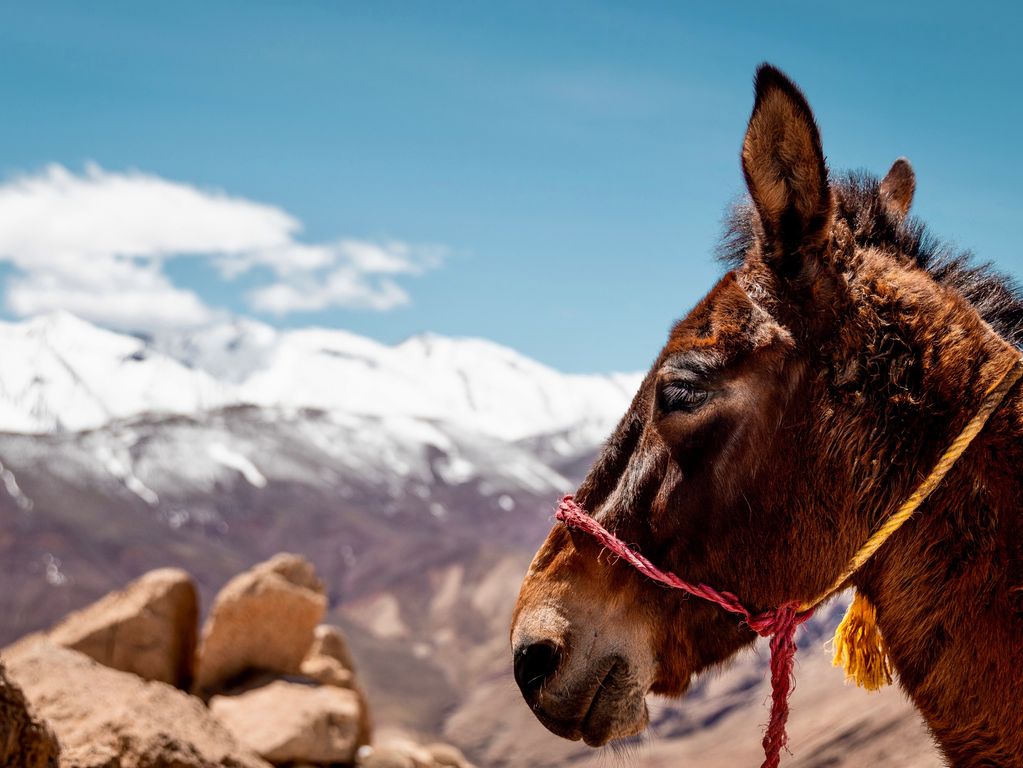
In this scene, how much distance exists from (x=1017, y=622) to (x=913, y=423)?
0.53m

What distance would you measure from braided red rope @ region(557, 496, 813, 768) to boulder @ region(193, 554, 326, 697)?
810 cm

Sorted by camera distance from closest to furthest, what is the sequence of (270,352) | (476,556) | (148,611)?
(148,611) < (476,556) < (270,352)

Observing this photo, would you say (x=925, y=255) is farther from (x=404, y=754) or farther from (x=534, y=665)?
(x=404, y=754)

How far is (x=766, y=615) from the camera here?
8.30 ft

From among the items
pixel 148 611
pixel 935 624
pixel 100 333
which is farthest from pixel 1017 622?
pixel 100 333

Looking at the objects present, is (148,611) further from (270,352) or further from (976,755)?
(270,352)

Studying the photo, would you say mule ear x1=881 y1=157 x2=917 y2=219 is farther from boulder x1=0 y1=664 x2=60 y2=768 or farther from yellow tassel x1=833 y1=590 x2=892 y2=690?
boulder x1=0 y1=664 x2=60 y2=768

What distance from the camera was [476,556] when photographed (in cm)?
5344

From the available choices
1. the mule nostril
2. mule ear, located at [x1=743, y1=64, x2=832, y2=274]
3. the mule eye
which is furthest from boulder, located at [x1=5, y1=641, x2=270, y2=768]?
mule ear, located at [x1=743, y1=64, x2=832, y2=274]

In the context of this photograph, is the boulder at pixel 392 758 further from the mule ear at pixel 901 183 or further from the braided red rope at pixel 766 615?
the mule ear at pixel 901 183

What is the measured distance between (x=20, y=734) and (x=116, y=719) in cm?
101

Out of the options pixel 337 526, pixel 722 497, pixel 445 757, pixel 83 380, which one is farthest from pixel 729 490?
pixel 83 380

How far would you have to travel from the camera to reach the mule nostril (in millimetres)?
2549

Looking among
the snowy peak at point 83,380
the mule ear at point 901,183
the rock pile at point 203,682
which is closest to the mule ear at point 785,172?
the mule ear at point 901,183
